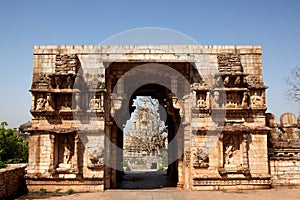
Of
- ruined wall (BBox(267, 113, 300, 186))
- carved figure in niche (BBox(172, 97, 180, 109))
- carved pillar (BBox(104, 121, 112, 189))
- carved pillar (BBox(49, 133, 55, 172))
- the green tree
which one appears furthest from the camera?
the green tree

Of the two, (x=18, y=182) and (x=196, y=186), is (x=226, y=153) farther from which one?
(x=18, y=182)

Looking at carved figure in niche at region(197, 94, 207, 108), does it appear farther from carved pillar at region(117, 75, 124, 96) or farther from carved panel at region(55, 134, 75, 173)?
carved panel at region(55, 134, 75, 173)

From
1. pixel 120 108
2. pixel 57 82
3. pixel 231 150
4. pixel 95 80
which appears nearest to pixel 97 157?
pixel 120 108

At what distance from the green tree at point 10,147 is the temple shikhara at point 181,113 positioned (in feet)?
10.5

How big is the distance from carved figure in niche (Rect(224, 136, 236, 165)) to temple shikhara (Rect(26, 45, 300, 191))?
31 millimetres

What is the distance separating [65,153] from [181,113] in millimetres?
4485

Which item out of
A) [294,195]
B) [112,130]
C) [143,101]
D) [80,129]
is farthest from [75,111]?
[143,101]

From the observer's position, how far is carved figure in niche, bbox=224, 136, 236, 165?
10953 millimetres

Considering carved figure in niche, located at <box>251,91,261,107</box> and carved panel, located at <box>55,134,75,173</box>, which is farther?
carved figure in niche, located at <box>251,91,261,107</box>

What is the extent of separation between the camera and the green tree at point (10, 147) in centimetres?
1322

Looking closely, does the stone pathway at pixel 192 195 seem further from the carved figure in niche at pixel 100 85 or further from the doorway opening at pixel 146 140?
the doorway opening at pixel 146 140

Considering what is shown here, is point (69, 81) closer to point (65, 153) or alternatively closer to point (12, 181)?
point (65, 153)

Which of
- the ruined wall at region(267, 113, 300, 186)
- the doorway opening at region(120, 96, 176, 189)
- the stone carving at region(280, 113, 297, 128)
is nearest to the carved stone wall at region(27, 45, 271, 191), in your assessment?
the ruined wall at region(267, 113, 300, 186)

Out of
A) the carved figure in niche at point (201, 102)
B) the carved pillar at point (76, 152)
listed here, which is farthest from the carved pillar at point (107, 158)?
the carved figure in niche at point (201, 102)
